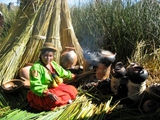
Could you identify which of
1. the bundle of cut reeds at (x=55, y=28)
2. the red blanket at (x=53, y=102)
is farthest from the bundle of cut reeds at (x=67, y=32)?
the red blanket at (x=53, y=102)

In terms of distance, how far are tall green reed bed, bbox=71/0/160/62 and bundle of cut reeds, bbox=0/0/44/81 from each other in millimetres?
1028

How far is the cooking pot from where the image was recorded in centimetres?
388

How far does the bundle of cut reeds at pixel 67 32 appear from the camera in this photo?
4.56 metres

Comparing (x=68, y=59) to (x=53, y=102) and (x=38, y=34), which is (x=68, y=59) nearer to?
A: (x=38, y=34)

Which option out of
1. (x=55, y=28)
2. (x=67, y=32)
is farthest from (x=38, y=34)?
(x=67, y=32)

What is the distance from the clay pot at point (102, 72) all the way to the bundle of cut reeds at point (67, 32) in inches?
26.6

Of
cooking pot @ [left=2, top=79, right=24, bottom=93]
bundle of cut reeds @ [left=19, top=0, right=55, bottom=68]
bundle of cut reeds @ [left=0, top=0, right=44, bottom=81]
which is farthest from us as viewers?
bundle of cut reeds @ [left=19, top=0, right=55, bottom=68]

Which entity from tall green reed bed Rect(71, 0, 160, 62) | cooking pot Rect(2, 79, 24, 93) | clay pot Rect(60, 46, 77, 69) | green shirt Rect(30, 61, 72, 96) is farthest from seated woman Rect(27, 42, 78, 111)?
tall green reed bed Rect(71, 0, 160, 62)

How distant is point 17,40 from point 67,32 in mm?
709

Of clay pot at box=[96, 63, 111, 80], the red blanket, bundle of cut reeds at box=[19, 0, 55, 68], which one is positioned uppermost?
bundle of cut reeds at box=[19, 0, 55, 68]

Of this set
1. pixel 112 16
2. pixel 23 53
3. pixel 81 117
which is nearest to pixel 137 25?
pixel 112 16

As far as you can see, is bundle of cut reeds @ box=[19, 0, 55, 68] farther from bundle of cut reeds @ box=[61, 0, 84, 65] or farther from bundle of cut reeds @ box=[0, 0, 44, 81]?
bundle of cut reeds @ box=[61, 0, 84, 65]

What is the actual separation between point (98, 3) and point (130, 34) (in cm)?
97

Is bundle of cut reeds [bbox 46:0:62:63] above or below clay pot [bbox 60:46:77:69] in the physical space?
above
